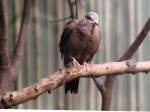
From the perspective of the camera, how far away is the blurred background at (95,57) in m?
2.59

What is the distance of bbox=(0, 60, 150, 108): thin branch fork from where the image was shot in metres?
1.72

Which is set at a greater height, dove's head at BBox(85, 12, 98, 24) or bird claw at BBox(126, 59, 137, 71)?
dove's head at BBox(85, 12, 98, 24)

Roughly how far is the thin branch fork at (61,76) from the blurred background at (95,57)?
0.68m

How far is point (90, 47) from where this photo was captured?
2.21 meters

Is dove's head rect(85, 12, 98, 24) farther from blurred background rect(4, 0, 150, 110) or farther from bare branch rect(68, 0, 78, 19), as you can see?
blurred background rect(4, 0, 150, 110)

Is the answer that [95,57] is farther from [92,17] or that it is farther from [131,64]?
[131,64]

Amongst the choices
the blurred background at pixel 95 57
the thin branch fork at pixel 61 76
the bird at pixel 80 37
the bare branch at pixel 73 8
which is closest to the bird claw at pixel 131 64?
the thin branch fork at pixel 61 76

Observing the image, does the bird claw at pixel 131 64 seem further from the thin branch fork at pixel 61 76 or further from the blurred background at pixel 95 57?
the blurred background at pixel 95 57

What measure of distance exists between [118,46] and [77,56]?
1.48 feet

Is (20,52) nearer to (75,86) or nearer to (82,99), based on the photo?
(75,86)

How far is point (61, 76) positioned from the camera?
180 centimetres

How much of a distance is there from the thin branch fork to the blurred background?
681 millimetres

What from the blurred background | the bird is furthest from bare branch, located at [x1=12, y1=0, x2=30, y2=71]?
the blurred background

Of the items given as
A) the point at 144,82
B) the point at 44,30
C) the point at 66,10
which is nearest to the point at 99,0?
the point at 66,10
